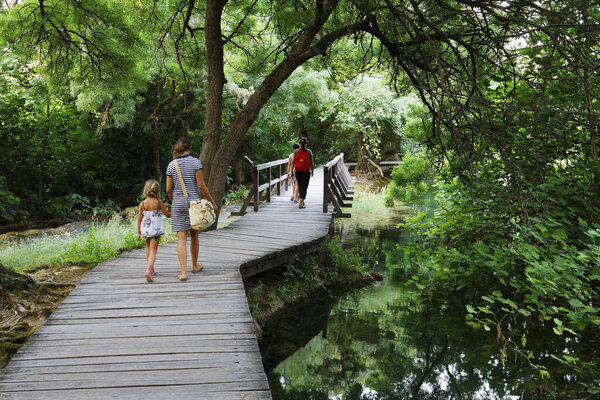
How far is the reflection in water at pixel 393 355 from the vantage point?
6.18m

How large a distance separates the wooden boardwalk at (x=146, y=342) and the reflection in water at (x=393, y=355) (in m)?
1.87

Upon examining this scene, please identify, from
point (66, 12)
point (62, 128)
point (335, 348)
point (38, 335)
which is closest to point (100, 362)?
point (38, 335)

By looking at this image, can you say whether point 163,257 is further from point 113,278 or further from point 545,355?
point 545,355

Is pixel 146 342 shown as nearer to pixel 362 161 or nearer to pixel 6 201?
pixel 6 201

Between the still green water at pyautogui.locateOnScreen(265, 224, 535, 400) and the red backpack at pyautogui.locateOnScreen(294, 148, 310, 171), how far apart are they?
116 inches

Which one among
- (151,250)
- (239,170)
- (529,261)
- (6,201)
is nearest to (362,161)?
(239,170)

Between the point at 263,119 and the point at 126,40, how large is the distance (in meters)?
8.68

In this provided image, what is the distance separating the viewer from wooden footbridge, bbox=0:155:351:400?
2.93 m

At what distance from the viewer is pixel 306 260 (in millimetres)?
9125

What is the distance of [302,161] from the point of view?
32.9ft

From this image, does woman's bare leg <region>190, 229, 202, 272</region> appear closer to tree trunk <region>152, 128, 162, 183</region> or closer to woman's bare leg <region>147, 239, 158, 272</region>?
woman's bare leg <region>147, 239, 158, 272</region>

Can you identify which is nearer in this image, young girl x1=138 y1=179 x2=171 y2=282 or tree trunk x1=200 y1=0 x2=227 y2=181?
young girl x1=138 y1=179 x2=171 y2=282

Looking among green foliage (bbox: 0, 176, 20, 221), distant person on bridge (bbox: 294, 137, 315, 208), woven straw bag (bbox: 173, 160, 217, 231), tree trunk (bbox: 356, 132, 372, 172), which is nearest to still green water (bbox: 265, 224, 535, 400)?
woven straw bag (bbox: 173, 160, 217, 231)

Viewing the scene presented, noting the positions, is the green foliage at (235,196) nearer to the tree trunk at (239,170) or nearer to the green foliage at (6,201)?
the tree trunk at (239,170)
